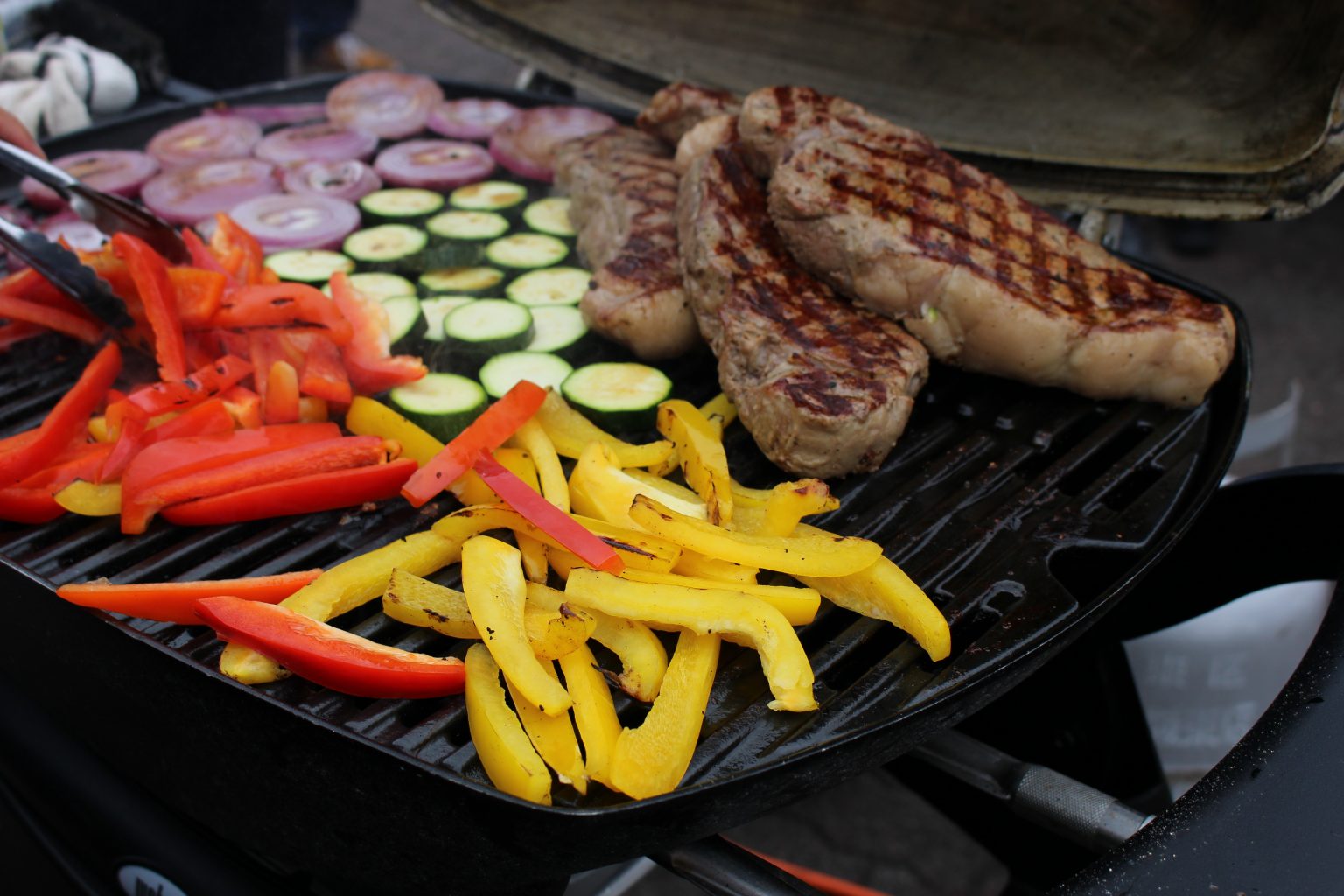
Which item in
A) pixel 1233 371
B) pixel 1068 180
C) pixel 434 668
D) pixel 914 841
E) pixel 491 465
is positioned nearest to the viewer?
pixel 434 668

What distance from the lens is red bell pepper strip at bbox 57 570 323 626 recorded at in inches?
75.6

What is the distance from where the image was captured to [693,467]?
2.38m

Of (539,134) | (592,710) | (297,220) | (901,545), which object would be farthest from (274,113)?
(592,710)

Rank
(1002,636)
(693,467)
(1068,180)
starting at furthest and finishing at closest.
→ (1068,180), (693,467), (1002,636)

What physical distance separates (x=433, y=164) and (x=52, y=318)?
5.10 feet

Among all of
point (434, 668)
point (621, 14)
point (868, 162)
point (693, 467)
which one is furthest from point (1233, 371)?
point (621, 14)

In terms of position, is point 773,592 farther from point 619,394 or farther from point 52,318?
point 52,318

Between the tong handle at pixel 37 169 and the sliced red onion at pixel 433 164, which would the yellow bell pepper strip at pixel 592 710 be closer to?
the tong handle at pixel 37 169

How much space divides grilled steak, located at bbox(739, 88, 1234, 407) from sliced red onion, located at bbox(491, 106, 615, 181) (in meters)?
1.31

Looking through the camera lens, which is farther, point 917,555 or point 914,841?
point 914,841

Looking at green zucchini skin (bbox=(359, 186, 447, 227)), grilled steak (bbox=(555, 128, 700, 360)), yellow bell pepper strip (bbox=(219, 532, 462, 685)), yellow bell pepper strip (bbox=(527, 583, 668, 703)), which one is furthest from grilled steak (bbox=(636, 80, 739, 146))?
yellow bell pepper strip (bbox=(527, 583, 668, 703))

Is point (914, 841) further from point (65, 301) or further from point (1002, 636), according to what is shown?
point (65, 301)

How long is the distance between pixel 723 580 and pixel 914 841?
8.81ft

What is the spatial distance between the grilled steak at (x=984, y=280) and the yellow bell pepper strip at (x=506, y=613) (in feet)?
4.28
